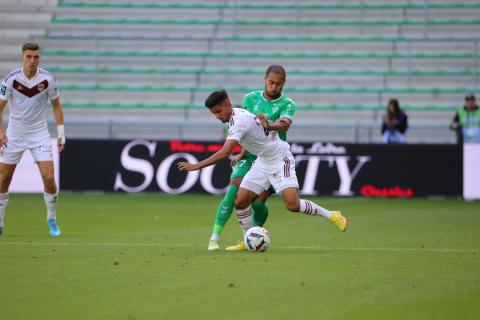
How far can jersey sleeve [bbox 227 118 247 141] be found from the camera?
10578 millimetres

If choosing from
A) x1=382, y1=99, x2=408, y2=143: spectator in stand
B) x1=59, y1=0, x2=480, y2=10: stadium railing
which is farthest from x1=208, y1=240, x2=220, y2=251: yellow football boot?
x1=59, y1=0, x2=480, y2=10: stadium railing

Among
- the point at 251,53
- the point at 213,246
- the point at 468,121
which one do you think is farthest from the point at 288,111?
the point at 251,53

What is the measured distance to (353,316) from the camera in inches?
273

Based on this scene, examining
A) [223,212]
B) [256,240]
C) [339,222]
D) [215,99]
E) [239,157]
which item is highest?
[215,99]

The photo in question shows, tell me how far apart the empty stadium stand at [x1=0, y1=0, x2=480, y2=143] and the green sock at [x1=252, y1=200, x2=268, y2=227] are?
14.0 metres

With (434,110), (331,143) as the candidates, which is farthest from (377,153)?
(434,110)

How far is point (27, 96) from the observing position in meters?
12.9

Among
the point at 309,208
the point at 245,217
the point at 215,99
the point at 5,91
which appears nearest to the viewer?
the point at 215,99

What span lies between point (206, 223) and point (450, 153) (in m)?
8.32

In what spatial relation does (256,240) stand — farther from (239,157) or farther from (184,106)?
(184,106)

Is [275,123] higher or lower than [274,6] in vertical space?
lower

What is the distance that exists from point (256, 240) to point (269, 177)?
772mm

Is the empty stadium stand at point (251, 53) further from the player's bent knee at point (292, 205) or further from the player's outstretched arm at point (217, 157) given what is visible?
the player's outstretched arm at point (217, 157)

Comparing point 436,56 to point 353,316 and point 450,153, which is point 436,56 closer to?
point 450,153
